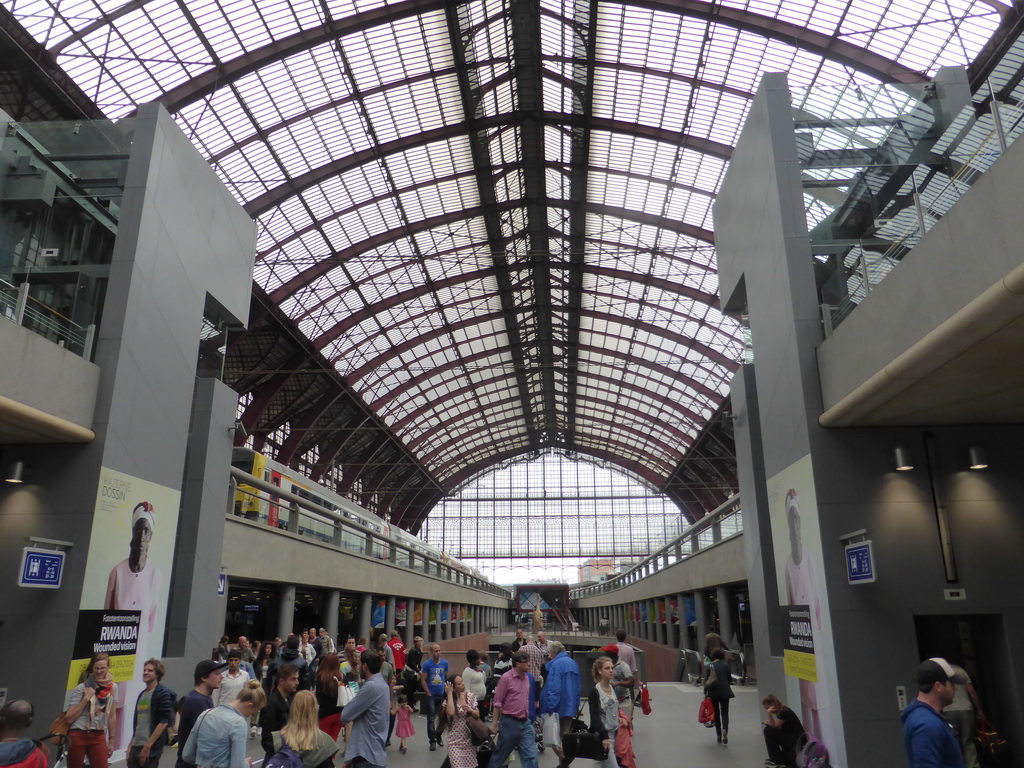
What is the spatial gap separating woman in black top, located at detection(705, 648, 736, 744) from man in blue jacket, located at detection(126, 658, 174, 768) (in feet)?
28.1

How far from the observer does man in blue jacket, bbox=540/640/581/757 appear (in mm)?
9844

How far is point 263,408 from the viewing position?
141ft

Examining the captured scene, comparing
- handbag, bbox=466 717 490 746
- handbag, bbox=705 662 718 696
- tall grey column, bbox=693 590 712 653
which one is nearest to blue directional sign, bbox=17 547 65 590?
handbag, bbox=466 717 490 746

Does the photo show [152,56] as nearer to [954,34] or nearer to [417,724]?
[417,724]

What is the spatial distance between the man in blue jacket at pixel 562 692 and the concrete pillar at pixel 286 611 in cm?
1109

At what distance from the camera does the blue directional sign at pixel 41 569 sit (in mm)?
9992

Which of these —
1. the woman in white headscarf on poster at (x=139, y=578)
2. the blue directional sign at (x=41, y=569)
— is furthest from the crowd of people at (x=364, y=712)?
the blue directional sign at (x=41, y=569)

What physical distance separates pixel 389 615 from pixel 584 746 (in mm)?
23484

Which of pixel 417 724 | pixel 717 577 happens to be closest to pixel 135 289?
pixel 417 724

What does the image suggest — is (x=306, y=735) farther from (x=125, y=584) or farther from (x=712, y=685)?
(x=712, y=685)

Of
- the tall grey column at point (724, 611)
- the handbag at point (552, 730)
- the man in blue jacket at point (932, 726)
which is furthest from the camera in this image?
the tall grey column at point (724, 611)

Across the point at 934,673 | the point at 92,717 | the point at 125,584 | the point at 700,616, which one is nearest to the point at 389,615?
the point at 700,616

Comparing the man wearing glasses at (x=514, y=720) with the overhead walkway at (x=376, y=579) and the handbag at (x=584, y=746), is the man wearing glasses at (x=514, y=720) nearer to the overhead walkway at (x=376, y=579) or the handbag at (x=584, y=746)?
the handbag at (x=584, y=746)

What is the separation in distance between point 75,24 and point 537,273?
1074 inches
